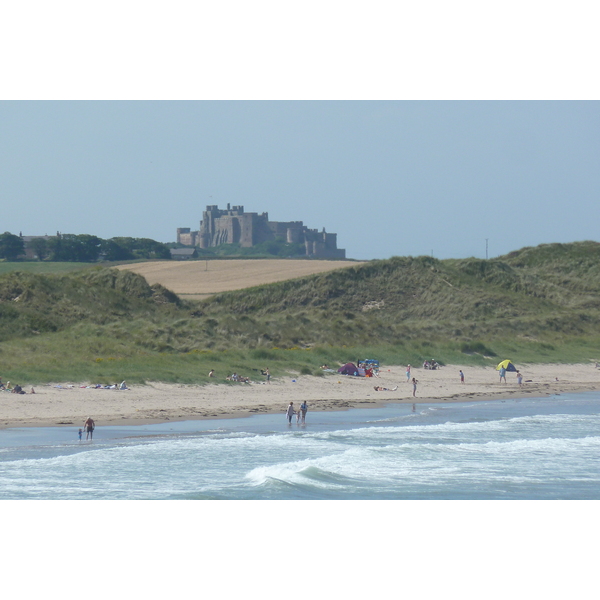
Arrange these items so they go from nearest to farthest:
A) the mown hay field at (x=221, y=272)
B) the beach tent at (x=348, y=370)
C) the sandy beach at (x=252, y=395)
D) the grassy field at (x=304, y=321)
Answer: the sandy beach at (x=252, y=395)
the grassy field at (x=304, y=321)
the beach tent at (x=348, y=370)
the mown hay field at (x=221, y=272)

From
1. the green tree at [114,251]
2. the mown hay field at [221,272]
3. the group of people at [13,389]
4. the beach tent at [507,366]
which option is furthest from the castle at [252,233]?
the group of people at [13,389]

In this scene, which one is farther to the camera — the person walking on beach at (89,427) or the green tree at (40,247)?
the green tree at (40,247)


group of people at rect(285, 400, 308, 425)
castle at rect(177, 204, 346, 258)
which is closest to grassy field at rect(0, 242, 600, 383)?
group of people at rect(285, 400, 308, 425)

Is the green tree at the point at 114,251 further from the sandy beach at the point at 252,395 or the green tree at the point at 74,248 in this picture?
the sandy beach at the point at 252,395

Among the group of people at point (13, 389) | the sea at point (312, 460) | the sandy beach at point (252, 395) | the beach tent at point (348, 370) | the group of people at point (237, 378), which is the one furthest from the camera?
the beach tent at point (348, 370)

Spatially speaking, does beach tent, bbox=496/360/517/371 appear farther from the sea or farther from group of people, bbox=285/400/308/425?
group of people, bbox=285/400/308/425

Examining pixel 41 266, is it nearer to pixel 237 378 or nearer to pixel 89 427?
pixel 237 378
